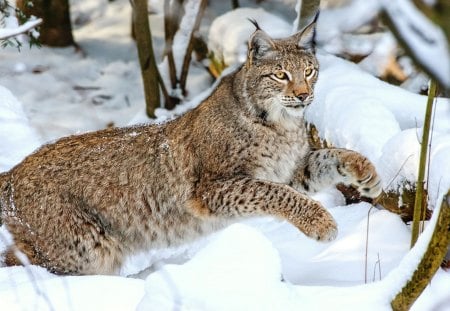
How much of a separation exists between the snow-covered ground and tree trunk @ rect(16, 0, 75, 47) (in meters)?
0.15

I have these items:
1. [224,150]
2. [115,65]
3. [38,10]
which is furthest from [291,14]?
[224,150]

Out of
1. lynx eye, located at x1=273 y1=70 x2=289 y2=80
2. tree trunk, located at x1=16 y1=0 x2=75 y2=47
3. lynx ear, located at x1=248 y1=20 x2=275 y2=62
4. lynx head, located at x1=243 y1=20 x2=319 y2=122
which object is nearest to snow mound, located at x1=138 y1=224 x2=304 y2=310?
lynx head, located at x1=243 y1=20 x2=319 y2=122

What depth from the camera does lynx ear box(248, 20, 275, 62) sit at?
14.2ft

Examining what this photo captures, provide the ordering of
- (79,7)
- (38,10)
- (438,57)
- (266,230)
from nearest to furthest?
(438,57), (266,230), (38,10), (79,7)

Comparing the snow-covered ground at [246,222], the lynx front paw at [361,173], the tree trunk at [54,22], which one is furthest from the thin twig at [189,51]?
the lynx front paw at [361,173]

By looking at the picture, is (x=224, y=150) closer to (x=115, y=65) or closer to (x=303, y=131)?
Result: (x=303, y=131)

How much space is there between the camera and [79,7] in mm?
11109

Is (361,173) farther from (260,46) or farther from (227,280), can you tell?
(227,280)

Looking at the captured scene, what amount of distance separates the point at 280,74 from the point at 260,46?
0.75ft

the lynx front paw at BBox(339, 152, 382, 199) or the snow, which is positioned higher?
the snow

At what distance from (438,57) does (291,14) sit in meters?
8.58

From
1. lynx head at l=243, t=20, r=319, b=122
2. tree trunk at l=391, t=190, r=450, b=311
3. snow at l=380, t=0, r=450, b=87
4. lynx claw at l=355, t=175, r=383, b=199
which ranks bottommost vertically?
lynx claw at l=355, t=175, r=383, b=199

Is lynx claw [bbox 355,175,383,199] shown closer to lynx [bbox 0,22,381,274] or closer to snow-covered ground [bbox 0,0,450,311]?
lynx [bbox 0,22,381,274]

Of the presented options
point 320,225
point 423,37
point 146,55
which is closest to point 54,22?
point 146,55
